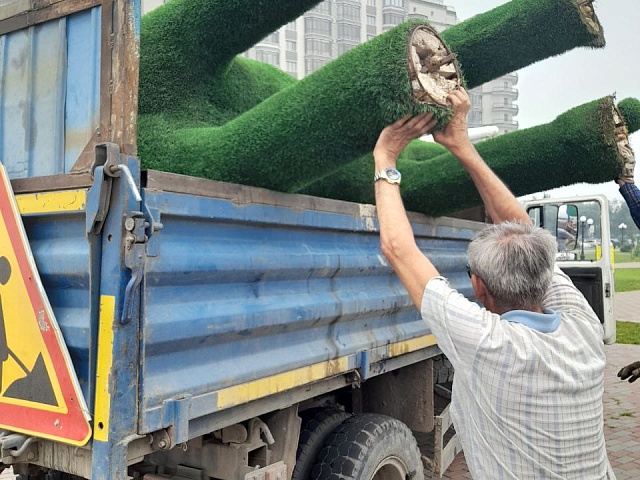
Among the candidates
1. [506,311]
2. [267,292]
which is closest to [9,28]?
[267,292]

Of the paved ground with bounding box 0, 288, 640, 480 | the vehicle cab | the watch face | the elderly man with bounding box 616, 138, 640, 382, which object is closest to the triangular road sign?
the watch face

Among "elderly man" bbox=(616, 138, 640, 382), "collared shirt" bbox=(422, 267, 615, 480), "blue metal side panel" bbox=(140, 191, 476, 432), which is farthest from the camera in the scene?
"elderly man" bbox=(616, 138, 640, 382)

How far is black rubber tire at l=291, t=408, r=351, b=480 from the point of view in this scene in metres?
2.43

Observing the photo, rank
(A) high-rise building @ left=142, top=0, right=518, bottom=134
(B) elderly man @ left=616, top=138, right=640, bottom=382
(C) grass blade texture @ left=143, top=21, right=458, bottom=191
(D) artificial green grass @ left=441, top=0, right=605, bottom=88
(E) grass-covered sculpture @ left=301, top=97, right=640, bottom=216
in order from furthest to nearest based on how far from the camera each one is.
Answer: (A) high-rise building @ left=142, top=0, right=518, bottom=134 → (B) elderly man @ left=616, top=138, right=640, bottom=382 → (E) grass-covered sculpture @ left=301, top=97, right=640, bottom=216 → (D) artificial green grass @ left=441, top=0, right=605, bottom=88 → (C) grass blade texture @ left=143, top=21, right=458, bottom=191

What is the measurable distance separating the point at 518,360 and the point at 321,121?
1.02 metres

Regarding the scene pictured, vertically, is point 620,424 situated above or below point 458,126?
below

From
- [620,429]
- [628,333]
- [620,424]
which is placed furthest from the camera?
[628,333]

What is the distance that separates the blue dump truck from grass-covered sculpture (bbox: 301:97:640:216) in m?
0.71

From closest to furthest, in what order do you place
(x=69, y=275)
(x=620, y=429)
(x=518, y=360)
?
(x=518, y=360) < (x=69, y=275) < (x=620, y=429)

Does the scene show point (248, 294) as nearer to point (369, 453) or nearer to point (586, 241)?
point (369, 453)

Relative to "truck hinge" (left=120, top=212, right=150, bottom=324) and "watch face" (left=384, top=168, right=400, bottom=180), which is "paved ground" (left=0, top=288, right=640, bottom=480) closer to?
"watch face" (left=384, top=168, right=400, bottom=180)

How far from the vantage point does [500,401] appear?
1.44m

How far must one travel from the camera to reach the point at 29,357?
1.74 m

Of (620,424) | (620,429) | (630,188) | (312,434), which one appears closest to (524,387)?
(312,434)
